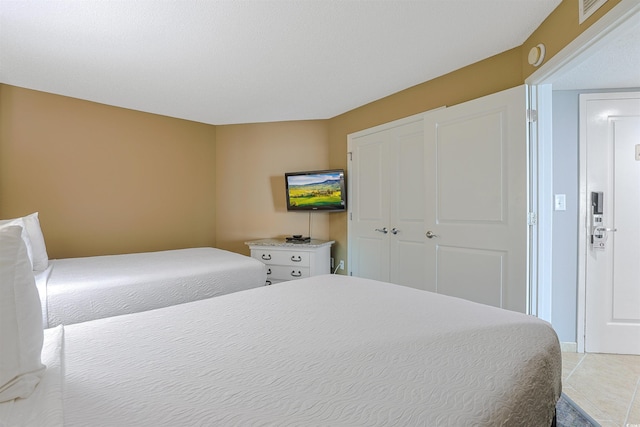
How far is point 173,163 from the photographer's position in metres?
3.87

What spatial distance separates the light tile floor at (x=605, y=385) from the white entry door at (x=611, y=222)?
15 centimetres

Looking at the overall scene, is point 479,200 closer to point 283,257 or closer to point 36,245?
point 283,257

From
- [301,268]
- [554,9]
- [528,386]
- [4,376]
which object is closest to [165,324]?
[4,376]

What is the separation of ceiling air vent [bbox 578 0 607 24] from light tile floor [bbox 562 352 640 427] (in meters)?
2.23

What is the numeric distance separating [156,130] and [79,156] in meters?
0.86

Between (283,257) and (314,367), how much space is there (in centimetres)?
287

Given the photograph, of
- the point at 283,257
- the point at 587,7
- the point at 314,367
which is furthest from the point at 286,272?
the point at 587,7

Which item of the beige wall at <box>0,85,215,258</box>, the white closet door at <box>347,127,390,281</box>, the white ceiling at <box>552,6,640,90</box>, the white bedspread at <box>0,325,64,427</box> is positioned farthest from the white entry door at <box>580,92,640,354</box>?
the beige wall at <box>0,85,215,258</box>

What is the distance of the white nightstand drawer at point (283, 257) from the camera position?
3568 mm

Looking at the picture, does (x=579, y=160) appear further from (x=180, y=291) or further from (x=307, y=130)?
(x=180, y=291)

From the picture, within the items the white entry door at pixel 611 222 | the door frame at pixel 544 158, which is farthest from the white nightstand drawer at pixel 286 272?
the white entry door at pixel 611 222

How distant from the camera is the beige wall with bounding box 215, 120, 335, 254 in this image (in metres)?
4.16

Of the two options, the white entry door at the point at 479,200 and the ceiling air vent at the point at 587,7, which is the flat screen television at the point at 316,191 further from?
the ceiling air vent at the point at 587,7

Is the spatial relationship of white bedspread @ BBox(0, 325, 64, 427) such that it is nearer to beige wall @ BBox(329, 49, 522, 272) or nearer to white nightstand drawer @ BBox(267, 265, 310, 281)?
white nightstand drawer @ BBox(267, 265, 310, 281)
